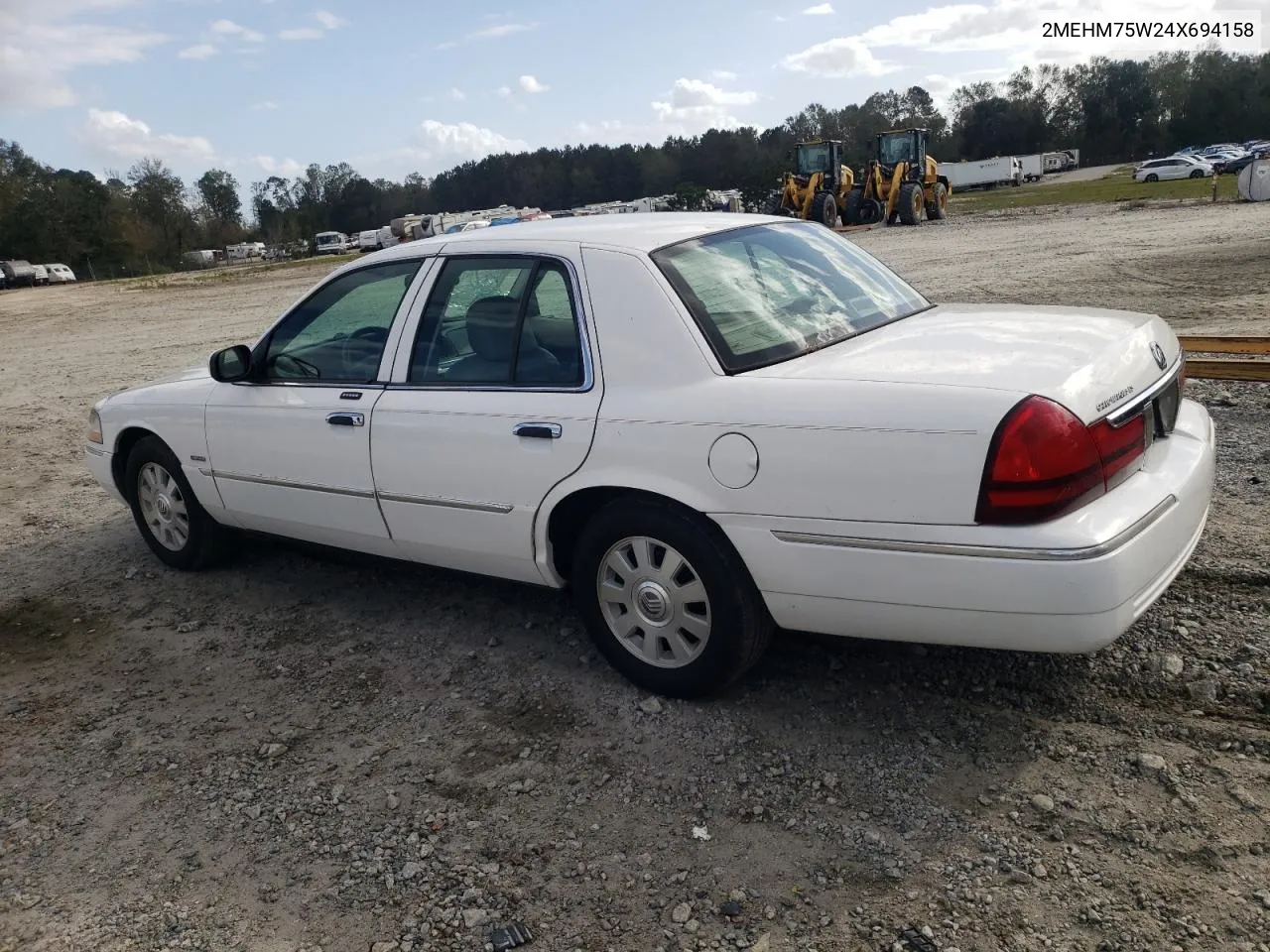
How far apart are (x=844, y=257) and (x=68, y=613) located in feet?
13.6

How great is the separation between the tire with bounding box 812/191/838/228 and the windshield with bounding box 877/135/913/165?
154 inches

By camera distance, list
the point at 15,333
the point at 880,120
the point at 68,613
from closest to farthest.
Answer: the point at 68,613 → the point at 15,333 → the point at 880,120

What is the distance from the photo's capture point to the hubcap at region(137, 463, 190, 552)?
5391 millimetres

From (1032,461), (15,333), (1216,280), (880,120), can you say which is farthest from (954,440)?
(880,120)

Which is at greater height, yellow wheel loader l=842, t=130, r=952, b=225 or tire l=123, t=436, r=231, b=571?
yellow wheel loader l=842, t=130, r=952, b=225

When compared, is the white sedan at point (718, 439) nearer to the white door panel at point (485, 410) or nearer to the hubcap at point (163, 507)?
the white door panel at point (485, 410)

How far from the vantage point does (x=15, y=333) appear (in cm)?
2409

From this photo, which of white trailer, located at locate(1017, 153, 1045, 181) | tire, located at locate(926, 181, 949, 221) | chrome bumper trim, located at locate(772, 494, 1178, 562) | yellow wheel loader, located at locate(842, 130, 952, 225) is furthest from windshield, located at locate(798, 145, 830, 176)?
white trailer, located at locate(1017, 153, 1045, 181)

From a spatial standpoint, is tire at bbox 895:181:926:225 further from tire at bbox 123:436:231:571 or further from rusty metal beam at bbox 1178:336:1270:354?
tire at bbox 123:436:231:571

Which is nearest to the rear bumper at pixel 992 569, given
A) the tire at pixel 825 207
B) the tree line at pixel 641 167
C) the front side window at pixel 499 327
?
the front side window at pixel 499 327

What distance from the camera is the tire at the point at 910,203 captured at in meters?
33.4

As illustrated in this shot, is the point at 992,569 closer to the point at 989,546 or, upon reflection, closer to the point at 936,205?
the point at 989,546

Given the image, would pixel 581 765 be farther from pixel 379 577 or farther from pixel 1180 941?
pixel 379 577

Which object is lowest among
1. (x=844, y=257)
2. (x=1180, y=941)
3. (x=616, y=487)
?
(x=1180, y=941)
